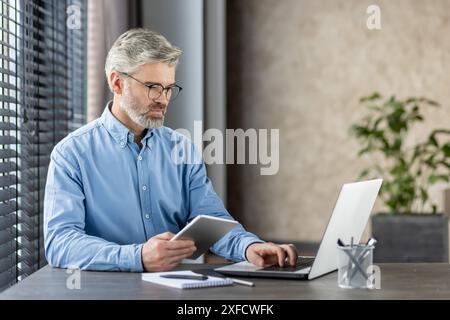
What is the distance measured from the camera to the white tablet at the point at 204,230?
178cm

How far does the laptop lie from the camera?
174 centimetres

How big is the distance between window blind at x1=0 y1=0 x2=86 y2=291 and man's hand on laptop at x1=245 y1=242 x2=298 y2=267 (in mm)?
939

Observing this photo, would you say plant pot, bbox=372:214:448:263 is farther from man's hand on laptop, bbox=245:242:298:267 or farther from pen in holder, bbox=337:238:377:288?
pen in holder, bbox=337:238:377:288

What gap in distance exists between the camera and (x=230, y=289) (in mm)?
1685

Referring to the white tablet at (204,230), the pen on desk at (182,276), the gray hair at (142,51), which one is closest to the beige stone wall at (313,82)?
the gray hair at (142,51)

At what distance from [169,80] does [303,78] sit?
3.97 metres

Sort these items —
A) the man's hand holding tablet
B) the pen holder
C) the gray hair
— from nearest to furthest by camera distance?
the pen holder → the man's hand holding tablet → the gray hair

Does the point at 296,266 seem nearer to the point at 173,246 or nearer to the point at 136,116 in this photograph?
the point at 173,246

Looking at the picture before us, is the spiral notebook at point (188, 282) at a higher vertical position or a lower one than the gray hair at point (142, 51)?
lower

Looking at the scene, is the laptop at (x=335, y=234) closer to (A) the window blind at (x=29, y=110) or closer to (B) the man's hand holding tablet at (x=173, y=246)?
(B) the man's hand holding tablet at (x=173, y=246)

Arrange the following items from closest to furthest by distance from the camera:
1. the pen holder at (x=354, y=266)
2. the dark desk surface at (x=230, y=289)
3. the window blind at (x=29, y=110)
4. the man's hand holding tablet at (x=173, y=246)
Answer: the dark desk surface at (x=230, y=289) < the pen holder at (x=354, y=266) < the man's hand holding tablet at (x=173, y=246) < the window blind at (x=29, y=110)

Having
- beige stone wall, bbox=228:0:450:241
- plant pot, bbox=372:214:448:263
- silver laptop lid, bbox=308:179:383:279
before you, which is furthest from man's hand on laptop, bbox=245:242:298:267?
beige stone wall, bbox=228:0:450:241

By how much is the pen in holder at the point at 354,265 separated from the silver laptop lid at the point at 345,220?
0.17ft
